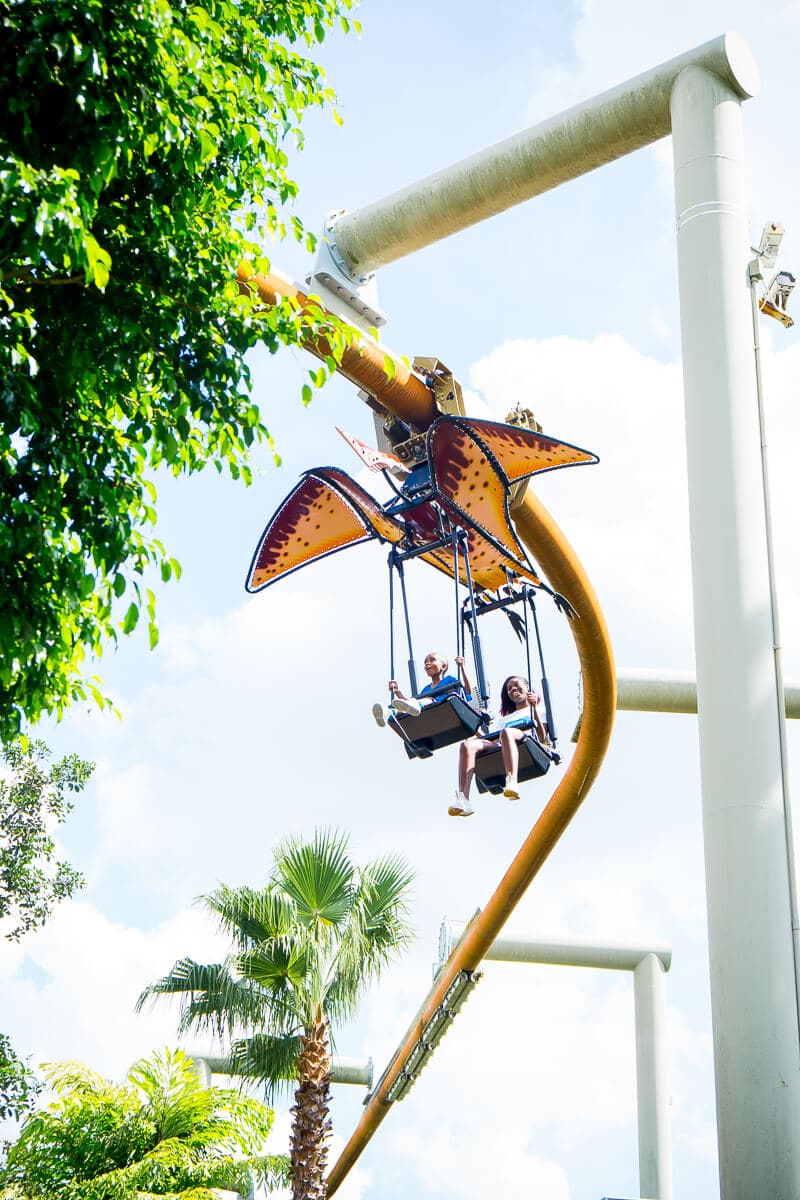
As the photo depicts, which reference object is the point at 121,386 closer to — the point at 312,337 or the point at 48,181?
the point at 48,181

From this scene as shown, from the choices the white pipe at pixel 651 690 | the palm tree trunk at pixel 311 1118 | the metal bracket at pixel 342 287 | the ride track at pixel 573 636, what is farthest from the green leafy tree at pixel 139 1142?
the metal bracket at pixel 342 287

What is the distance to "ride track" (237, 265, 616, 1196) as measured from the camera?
893 centimetres

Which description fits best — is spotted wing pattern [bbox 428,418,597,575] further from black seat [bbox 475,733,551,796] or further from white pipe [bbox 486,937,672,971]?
white pipe [bbox 486,937,672,971]

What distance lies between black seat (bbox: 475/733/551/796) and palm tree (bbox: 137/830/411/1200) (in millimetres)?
7064

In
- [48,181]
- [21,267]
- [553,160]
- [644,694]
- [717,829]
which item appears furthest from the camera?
[644,694]

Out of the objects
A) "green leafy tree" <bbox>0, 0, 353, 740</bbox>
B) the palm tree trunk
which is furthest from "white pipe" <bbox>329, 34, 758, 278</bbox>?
the palm tree trunk

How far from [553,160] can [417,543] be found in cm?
319

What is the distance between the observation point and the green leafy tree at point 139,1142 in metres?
14.0

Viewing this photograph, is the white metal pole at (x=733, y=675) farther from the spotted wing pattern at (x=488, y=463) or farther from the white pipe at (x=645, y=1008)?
the white pipe at (x=645, y=1008)

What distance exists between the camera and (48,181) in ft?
17.0

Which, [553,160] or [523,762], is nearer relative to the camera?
[523,762]

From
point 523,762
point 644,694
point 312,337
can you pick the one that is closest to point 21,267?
point 312,337

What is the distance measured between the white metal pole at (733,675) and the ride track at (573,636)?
1571 mm

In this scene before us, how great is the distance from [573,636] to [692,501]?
8.68 ft
